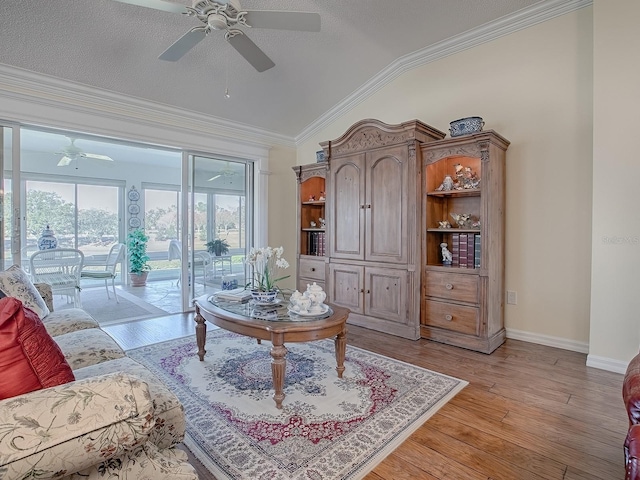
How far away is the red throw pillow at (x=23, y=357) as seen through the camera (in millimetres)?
918

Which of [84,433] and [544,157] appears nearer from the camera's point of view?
[84,433]

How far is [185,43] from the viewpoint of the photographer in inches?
95.6

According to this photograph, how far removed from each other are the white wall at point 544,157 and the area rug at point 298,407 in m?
1.46

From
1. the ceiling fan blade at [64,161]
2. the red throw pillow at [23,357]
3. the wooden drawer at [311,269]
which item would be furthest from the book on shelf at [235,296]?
the ceiling fan blade at [64,161]

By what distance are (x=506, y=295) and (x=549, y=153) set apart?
1.44 metres

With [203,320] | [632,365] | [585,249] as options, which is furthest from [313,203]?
[632,365]

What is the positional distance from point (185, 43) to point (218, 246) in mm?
2933

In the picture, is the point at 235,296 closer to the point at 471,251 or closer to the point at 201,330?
the point at 201,330

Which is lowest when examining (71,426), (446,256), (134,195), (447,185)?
(71,426)

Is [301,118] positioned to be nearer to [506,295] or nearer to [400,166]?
[400,166]

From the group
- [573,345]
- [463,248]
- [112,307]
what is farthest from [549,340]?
[112,307]

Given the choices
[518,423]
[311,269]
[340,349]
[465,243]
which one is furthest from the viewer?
[311,269]

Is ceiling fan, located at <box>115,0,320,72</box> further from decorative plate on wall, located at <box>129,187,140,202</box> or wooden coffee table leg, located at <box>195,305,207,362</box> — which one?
decorative plate on wall, located at <box>129,187,140,202</box>

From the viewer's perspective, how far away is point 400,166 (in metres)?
3.56
